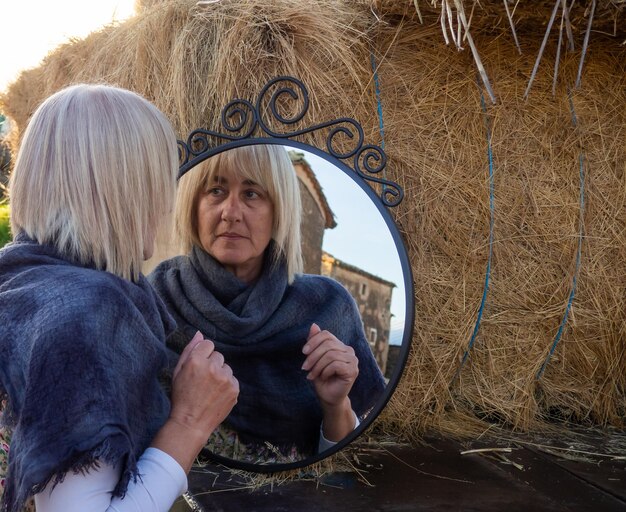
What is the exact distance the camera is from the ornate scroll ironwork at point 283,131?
2.24 m

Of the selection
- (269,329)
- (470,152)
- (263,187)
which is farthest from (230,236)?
(470,152)

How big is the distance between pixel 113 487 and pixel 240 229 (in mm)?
1117

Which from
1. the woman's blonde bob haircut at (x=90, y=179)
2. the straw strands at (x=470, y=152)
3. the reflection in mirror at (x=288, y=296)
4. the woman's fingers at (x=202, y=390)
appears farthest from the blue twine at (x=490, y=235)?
the woman's blonde bob haircut at (x=90, y=179)

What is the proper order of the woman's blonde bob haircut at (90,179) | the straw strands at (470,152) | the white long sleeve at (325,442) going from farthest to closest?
the straw strands at (470,152)
the white long sleeve at (325,442)
the woman's blonde bob haircut at (90,179)

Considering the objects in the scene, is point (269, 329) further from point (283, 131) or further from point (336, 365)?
point (283, 131)

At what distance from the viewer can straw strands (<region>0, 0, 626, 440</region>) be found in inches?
96.8

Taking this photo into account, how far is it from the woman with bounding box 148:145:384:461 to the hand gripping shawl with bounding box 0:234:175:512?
0.88 meters

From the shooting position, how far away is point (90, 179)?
3.97 ft

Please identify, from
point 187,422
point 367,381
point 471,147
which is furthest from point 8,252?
point 471,147

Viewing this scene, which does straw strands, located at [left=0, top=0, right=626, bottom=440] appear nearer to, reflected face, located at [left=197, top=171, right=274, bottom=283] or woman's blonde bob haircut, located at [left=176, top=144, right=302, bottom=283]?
woman's blonde bob haircut, located at [left=176, top=144, right=302, bottom=283]

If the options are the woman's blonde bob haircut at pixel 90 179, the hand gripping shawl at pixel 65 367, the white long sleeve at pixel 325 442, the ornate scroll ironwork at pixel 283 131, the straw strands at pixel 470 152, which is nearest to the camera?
the hand gripping shawl at pixel 65 367

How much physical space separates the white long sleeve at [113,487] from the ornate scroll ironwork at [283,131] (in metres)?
1.26

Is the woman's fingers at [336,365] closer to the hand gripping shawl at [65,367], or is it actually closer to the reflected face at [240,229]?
the reflected face at [240,229]

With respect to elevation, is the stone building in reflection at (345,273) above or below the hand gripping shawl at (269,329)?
above
